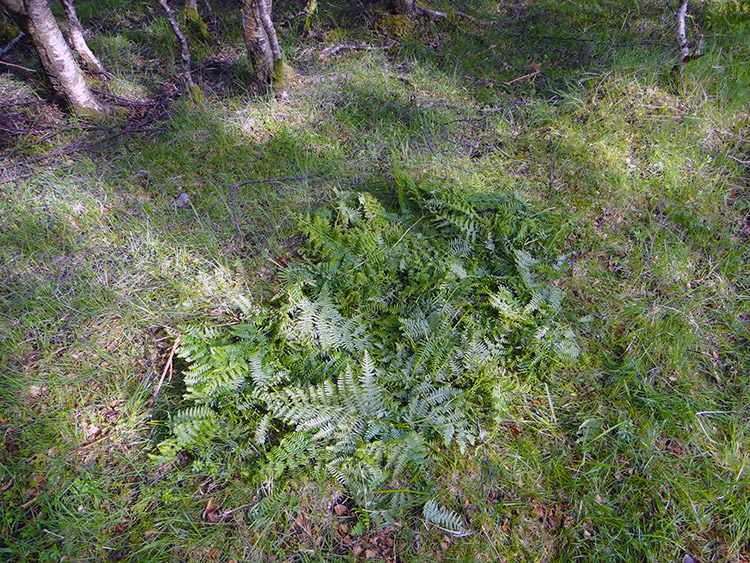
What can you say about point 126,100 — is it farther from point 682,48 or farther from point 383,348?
point 682,48

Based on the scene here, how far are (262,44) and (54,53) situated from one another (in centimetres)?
168

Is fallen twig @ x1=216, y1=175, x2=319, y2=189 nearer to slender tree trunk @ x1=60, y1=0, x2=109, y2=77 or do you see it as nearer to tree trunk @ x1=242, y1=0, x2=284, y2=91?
tree trunk @ x1=242, y1=0, x2=284, y2=91

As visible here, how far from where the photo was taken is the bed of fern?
2133 mm

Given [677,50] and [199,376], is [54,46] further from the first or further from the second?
[677,50]

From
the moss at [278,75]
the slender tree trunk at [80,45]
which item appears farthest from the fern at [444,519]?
the slender tree trunk at [80,45]

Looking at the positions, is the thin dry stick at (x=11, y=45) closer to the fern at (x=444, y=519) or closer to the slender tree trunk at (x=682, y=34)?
the fern at (x=444, y=519)

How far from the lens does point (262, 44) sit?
3916 mm

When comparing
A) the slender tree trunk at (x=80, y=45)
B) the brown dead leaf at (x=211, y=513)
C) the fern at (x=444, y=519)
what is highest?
the slender tree trunk at (x=80, y=45)

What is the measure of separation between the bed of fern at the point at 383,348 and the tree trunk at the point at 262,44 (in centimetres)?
180

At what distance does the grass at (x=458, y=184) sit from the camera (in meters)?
2.04

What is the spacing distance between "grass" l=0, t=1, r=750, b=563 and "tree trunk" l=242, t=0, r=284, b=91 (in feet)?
0.78

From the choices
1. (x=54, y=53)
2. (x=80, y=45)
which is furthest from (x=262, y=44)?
(x=80, y=45)

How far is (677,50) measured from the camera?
4.27m

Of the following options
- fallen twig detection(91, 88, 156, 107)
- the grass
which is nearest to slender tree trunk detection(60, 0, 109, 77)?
the grass
